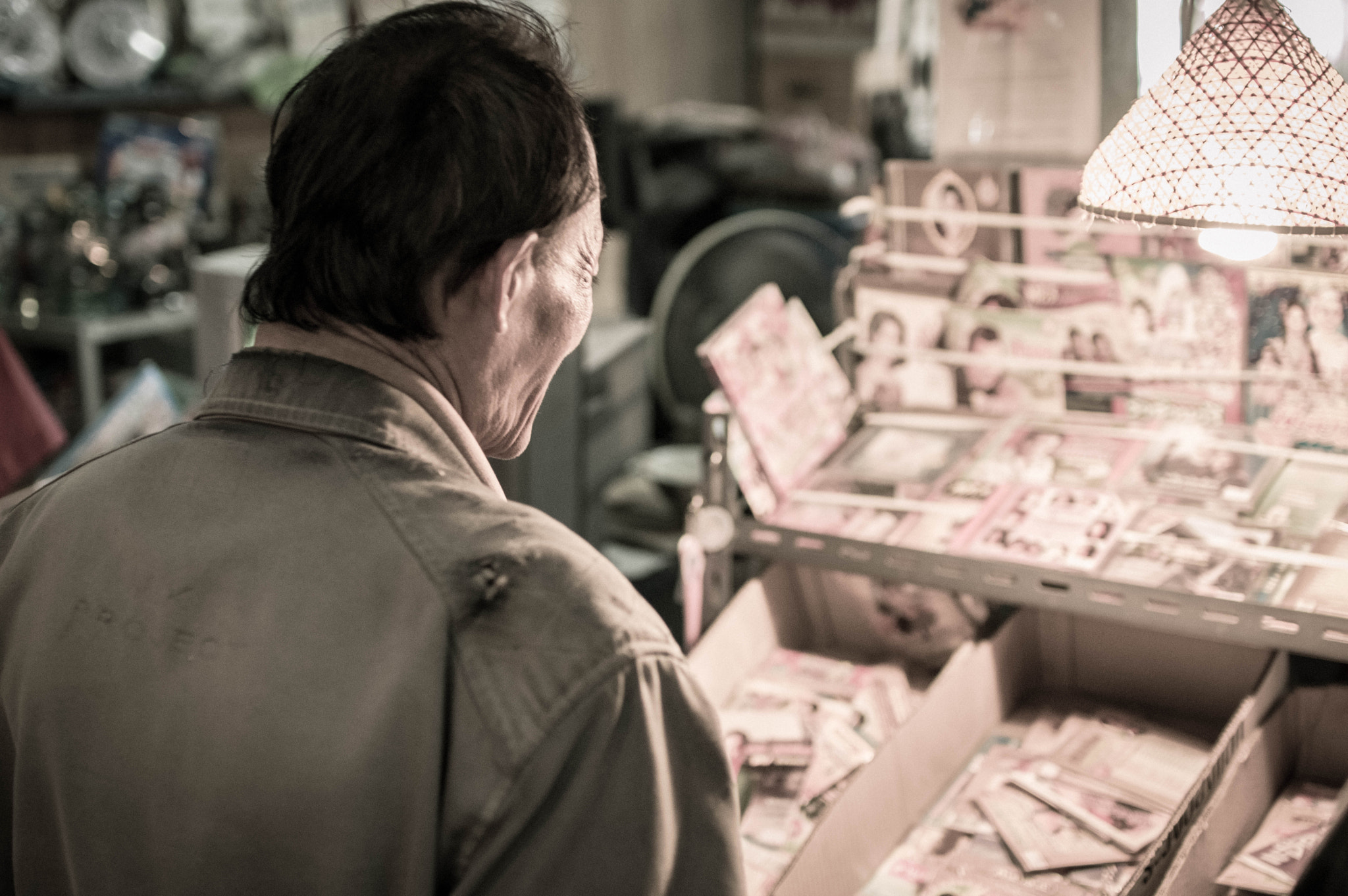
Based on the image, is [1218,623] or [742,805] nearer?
[1218,623]

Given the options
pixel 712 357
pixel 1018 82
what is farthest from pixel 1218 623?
pixel 1018 82

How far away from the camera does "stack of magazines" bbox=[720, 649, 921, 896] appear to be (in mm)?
1408

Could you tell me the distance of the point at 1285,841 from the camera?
1277 mm

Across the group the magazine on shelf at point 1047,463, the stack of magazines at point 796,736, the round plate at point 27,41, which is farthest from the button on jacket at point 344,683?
the round plate at point 27,41

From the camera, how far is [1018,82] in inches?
66.2

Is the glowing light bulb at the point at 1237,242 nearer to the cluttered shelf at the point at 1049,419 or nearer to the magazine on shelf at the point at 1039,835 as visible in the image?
the cluttered shelf at the point at 1049,419

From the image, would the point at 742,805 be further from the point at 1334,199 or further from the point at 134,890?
the point at 1334,199

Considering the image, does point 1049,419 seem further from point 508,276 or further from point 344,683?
point 344,683

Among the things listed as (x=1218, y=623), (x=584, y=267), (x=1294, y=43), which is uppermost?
(x=1294, y=43)

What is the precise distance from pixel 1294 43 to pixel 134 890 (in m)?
1.11

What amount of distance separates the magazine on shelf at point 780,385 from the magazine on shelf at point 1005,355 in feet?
0.63

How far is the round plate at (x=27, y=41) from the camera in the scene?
9.89ft

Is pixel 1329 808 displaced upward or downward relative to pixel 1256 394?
downward

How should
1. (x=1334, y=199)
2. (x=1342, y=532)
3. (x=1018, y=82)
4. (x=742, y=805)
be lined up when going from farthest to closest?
(x=1018, y=82)
(x=742, y=805)
(x=1342, y=532)
(x=1334, y=199)
